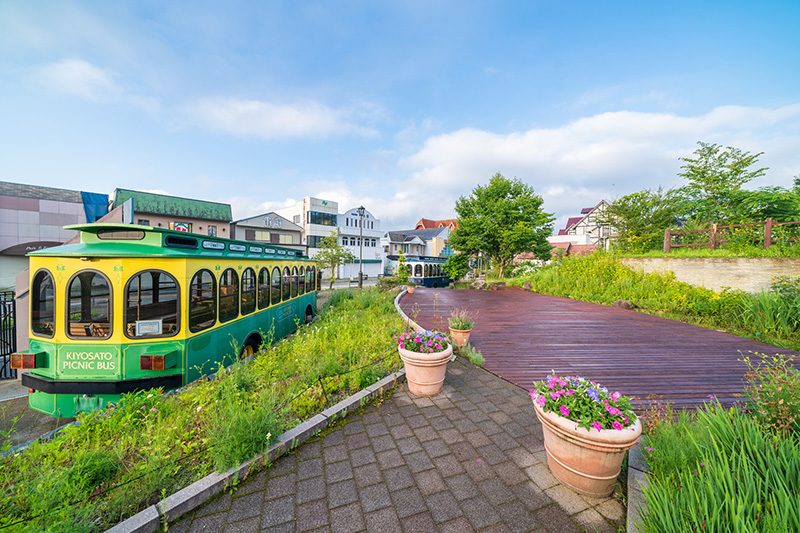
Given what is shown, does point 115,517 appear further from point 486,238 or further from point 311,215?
point 311,215

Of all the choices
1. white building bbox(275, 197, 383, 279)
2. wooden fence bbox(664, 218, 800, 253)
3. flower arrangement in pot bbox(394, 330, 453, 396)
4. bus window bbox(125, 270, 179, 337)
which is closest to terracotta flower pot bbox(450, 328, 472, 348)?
flower arrangement in pot bbox(394, 330, 453, 396)

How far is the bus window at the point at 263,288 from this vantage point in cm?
662

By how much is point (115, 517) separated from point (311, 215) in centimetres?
3919

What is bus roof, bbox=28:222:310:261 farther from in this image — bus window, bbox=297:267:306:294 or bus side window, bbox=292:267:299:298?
bus window, bbox=297:267:306:294

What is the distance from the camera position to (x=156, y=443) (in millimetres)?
2746

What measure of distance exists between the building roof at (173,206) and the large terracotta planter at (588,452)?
34426 millimetres

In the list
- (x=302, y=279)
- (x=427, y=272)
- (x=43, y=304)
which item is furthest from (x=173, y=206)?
(x=43, y=304)

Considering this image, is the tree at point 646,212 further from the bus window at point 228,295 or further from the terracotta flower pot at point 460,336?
the bus window at point 228,295

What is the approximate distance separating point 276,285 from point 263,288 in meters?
0.85

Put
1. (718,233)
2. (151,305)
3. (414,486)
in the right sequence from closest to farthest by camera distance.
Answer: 1. (414,486)
2. (151,305)
3. (718,233)

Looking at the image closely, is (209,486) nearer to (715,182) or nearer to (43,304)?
(43,304)

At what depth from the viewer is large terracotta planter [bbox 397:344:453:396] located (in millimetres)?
3744

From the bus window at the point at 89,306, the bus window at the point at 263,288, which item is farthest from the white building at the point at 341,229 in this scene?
the bus window at the point at 89,306

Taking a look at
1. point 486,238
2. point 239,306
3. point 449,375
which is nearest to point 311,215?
point 486,238
